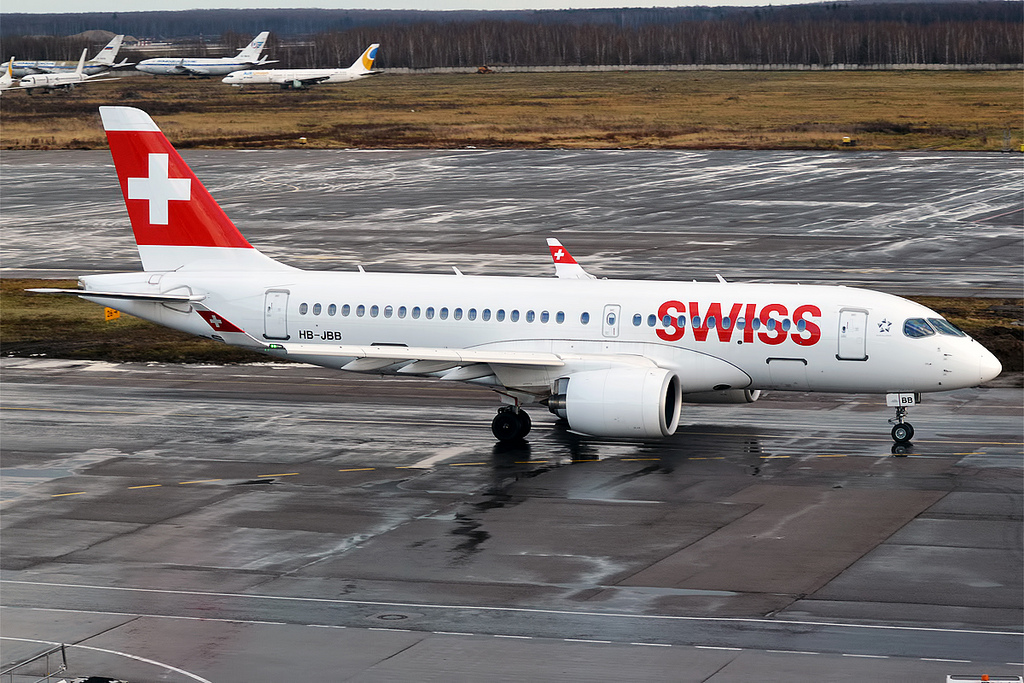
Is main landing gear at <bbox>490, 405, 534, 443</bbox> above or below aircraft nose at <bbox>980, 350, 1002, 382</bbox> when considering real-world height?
below

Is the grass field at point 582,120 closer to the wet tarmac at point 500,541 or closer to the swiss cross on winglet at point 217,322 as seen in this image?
the swiss cross on winglet at point 217,322

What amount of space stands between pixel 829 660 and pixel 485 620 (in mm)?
5851

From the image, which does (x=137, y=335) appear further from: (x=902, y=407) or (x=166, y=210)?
(x=902, y=407)

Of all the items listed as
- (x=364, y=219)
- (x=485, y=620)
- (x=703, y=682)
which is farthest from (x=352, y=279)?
(x=364, y=219)

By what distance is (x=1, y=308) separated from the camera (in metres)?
58.1

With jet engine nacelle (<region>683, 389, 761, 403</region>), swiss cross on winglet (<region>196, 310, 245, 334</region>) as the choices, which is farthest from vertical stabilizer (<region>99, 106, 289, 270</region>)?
jet engine nacelle (<region>683, 389, 761, 403</region>)

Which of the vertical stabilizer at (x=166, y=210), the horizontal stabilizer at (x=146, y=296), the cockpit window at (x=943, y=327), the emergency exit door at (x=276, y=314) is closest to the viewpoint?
the cockpit window at (x=943, y=327)

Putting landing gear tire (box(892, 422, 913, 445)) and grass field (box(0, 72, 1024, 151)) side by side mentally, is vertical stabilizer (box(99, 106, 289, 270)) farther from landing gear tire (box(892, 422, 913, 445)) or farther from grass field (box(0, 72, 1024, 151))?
grass field (box(0, 72, 1024, 151))

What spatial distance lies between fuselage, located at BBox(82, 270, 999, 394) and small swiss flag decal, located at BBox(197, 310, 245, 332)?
0.58ft

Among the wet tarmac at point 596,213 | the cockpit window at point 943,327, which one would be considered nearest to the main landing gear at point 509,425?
the cockpit window at point 943,327

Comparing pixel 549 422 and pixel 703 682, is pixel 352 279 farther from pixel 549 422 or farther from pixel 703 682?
pixel 703 682

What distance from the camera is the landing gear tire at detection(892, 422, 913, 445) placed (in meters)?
36.1

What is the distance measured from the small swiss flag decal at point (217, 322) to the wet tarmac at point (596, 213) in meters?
24.1

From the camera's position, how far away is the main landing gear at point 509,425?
36875 mm
